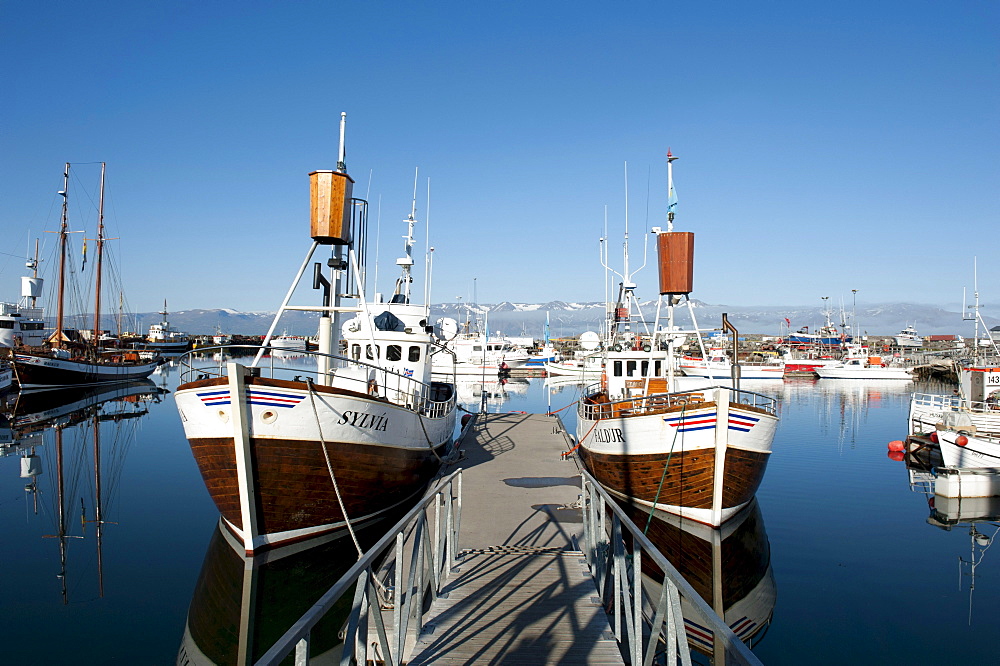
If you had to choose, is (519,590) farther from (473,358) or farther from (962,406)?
(473,358)

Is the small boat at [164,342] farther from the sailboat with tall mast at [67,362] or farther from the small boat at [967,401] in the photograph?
the small boat at [967,401]

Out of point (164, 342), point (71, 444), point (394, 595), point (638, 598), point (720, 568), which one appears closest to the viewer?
point (638, 598)

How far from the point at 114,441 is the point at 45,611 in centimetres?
1976

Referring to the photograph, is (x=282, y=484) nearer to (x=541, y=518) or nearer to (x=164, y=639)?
(x=164, y=639)

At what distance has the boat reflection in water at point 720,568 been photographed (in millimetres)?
10320

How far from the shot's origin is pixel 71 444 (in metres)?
26.8

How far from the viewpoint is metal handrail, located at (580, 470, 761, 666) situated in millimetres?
3986

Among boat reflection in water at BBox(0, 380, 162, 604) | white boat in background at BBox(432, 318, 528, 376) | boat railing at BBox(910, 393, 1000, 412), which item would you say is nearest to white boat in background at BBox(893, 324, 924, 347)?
white boat in background at BBox(432, 318, 528, 376)

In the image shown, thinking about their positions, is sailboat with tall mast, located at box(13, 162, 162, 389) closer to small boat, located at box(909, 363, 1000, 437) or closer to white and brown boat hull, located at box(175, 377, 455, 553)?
white and brown boat hull, located at box(175, 377, 455, 553)

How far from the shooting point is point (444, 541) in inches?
358

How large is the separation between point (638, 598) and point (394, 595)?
8.01 ft

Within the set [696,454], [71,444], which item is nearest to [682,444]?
[696,454]

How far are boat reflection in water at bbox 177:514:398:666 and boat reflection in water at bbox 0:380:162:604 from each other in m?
2.08

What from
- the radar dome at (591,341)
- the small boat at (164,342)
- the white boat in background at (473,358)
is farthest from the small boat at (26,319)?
the radar dome at (591,341)
